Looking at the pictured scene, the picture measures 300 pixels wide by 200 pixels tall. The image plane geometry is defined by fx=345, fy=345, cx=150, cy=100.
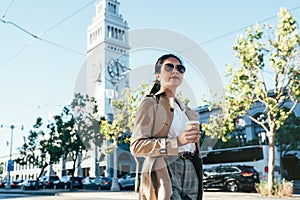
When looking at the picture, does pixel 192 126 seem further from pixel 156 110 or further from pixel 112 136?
pixel 112 136

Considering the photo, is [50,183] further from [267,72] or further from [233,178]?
[267,72]

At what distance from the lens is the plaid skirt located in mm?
1931

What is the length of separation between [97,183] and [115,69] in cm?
3011

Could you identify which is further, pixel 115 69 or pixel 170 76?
pixel 115 69

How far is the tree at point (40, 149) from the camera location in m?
30.2

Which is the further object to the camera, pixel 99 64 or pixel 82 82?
pixel 99 64

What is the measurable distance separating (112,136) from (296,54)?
36.0ft

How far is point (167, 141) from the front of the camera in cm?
184

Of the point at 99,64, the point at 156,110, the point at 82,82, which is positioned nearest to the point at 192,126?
the point at 156,110

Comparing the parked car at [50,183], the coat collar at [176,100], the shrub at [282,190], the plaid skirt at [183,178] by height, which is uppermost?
the coat collar at [176,100]

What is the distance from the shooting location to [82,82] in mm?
2730

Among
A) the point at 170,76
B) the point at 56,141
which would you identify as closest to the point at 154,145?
the point at 170,76

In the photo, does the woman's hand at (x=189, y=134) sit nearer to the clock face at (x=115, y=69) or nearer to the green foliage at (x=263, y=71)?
the clock face at (x=115, y=69)

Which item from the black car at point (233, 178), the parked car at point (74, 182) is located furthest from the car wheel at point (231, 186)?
the parked car at point (74, 182)
